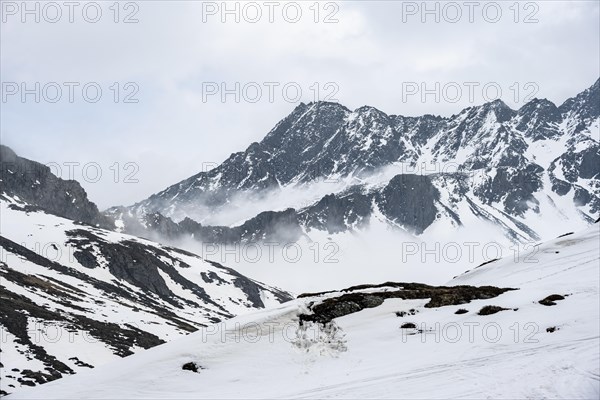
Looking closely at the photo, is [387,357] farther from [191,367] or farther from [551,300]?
[551,300]

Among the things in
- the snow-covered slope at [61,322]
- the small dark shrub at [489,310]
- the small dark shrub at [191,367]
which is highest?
the small dark shrub at [489,310]

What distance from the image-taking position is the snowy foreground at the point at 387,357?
2552cm

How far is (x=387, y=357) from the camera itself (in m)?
31.1

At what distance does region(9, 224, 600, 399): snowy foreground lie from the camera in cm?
2552

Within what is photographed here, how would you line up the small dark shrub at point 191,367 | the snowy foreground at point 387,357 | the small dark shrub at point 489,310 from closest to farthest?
the snowy foreground at point 387,357 < the small dark shrub at point 191,367 < the small dark shrub at point 489,310

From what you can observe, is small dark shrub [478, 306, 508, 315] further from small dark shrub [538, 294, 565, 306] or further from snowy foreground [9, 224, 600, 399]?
small dark shrub [538, 294, 565, 306]

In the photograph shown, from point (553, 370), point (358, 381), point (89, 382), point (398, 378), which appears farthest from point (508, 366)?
point (89, 382)

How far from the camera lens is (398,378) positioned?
27156mm

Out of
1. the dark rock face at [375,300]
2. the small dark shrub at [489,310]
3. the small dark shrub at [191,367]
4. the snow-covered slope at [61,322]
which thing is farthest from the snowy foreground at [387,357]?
the snow-covered slope at [61,322]

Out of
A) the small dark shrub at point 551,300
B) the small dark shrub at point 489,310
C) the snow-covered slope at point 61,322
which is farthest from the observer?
the snow-covered slope at point 61,322

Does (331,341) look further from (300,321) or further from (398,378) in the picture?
(398,378)

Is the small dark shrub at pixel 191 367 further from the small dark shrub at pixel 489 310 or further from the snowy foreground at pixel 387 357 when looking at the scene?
the small dark shrub at pixel 489 310

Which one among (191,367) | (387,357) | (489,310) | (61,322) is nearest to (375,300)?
(489,310)

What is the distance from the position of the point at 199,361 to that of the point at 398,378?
11656 millimetres
